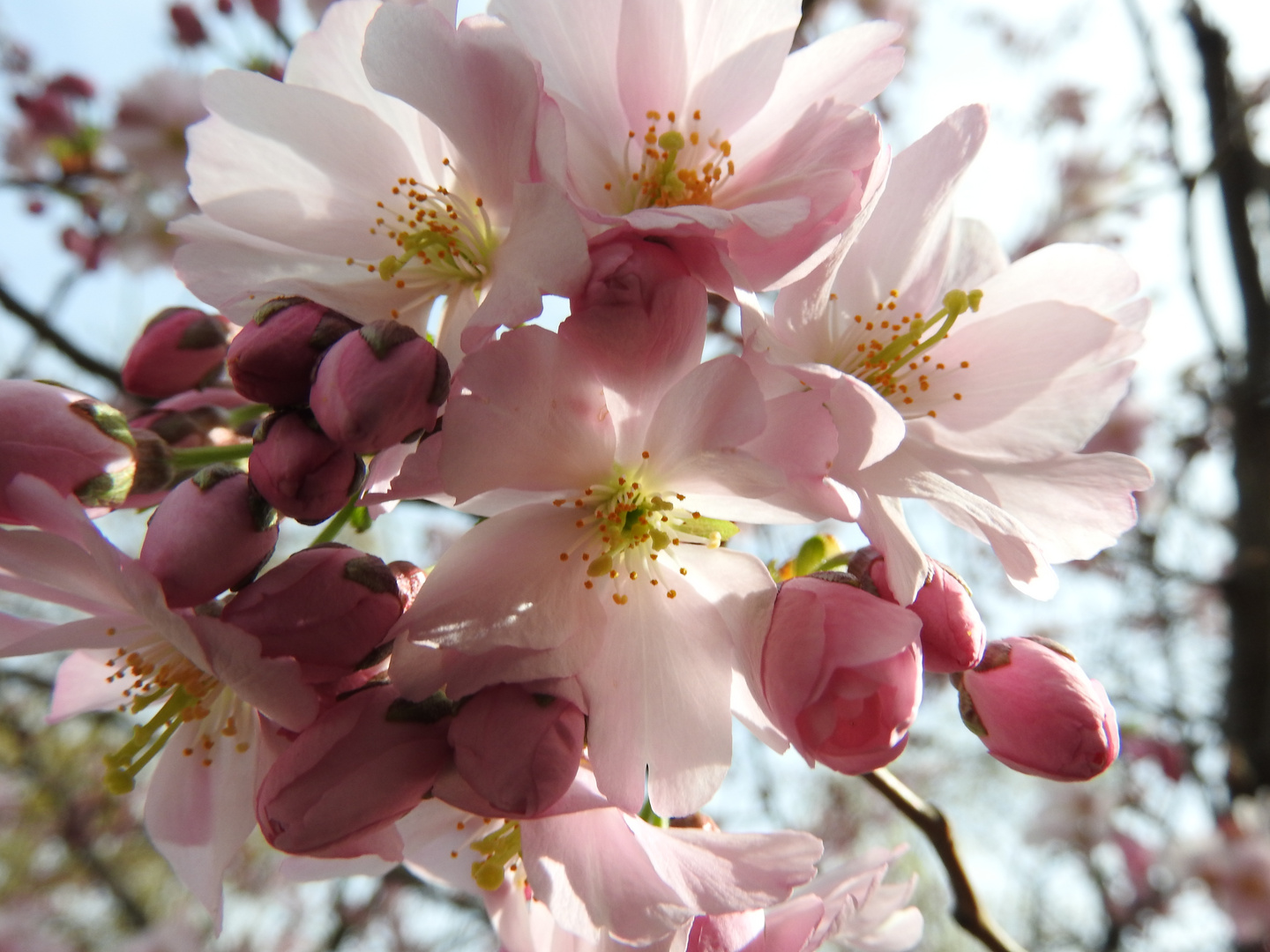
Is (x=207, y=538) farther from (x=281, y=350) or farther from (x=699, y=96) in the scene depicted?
(x=699, y=96)

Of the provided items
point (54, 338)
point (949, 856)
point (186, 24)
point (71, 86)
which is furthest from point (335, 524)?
point (71, 86)

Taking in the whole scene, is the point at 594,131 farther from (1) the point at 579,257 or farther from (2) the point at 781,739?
(2) the point at 781,739

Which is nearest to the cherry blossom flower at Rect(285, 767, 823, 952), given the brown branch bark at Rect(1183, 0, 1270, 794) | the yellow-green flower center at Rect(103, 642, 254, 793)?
the yellow-green flower center at Rect(103, 642, 254, 793)

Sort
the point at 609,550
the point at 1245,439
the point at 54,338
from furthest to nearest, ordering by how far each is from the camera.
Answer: the point at 1245,439, the point at 54,338, the point at 609,550

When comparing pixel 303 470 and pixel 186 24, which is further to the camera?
pixel 186 24

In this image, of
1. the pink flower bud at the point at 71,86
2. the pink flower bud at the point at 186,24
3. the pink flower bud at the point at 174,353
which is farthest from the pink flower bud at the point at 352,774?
the pink flower bud at the point at 71,86
